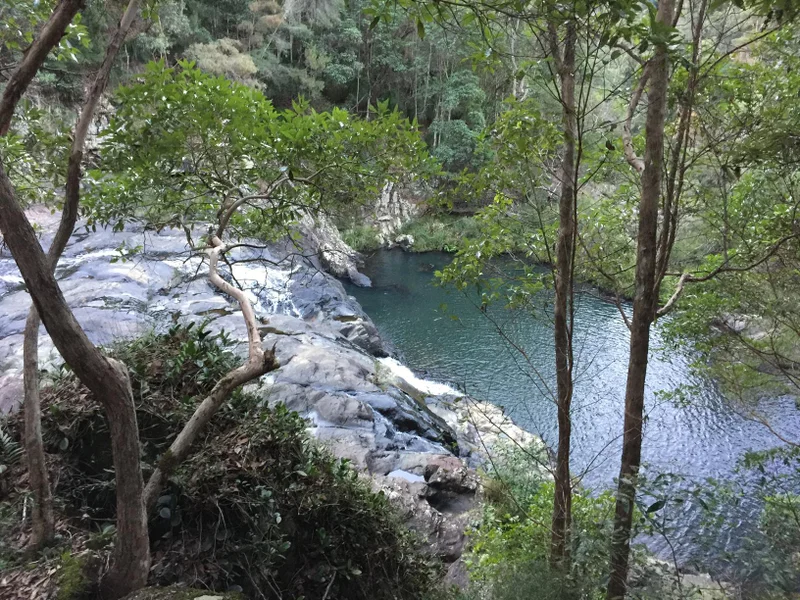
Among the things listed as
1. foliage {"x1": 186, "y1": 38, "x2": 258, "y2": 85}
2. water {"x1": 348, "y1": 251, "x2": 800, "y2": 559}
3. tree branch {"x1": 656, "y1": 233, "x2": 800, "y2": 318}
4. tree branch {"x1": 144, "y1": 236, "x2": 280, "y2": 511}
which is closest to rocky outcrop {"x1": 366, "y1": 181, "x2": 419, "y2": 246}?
foliage {"x1": 186, "y1": 38, "x2": 258, "y2": 85}

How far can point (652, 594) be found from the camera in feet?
7.80

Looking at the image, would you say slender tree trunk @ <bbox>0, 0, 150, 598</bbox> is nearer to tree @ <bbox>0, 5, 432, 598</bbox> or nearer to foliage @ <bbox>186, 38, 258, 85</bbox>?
tree @ <bbox>0, 5, 432, 598</bbox>

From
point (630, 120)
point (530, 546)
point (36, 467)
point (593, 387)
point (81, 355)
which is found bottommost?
point (530, 546)

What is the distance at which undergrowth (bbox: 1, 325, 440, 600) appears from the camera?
2.66 metres

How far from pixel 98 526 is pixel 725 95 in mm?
4846

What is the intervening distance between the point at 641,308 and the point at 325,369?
5.98m

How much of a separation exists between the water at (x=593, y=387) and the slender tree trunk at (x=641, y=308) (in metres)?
2.74

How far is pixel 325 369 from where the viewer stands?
26.1 ft

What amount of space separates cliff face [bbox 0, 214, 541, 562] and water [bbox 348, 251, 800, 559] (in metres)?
1.00

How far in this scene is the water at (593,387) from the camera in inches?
324

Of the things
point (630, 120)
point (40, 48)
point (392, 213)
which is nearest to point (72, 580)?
point (40, 48)

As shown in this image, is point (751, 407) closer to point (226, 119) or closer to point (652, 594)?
point (652, 594)

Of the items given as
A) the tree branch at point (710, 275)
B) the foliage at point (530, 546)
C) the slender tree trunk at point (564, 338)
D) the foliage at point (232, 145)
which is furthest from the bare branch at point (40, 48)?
the foliage at point (530, 546)

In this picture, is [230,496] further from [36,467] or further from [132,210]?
[132,210]
